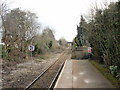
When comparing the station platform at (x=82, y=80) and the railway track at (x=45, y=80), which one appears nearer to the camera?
the station platform at (x=82, y=80)

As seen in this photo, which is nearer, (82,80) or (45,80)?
(82,80)

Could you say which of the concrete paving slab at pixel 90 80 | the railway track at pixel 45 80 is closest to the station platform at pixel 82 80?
the concrete paving slab at pixel 90 80

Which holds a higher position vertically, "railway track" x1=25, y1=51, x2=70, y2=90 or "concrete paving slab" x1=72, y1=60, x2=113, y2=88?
"concrete paving slab" x1=72, y1=60, x2=113, y2=88

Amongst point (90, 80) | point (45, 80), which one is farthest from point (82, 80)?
point (45, 80)

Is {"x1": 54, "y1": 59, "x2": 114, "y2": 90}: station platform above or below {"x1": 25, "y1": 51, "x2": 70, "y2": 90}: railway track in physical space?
above

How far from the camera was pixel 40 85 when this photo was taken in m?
9.62

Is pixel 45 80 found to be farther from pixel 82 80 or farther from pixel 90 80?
pixel 90 80

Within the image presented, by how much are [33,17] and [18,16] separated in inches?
124

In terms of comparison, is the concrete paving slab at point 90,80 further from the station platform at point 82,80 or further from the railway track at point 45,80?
the railway track at point 45,80

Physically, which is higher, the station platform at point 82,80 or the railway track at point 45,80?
the station platform at point 82,80

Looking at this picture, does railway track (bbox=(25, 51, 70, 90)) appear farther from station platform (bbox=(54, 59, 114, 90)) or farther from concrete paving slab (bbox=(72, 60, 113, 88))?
concrete paving slab (bbox=(72, 60, 113, 88))

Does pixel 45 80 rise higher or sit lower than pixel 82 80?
lower

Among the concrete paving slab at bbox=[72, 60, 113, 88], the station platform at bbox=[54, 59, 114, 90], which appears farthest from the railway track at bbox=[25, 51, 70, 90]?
the concrete paving slab at bbox=[72, 60, 113, 88]

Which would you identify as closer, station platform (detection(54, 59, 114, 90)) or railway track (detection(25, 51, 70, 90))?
station platform (detection(54, 59, 114, 90))
